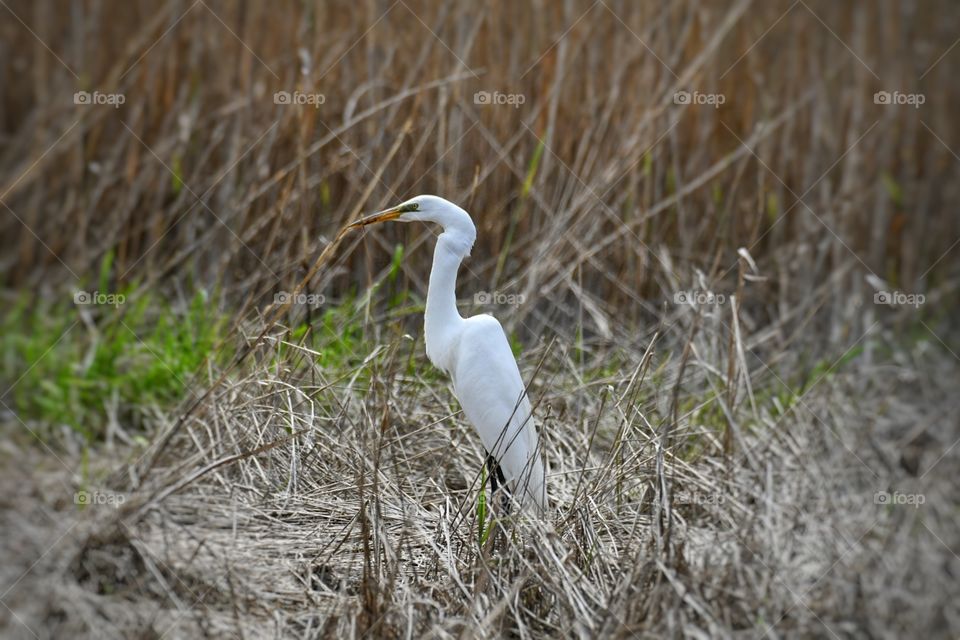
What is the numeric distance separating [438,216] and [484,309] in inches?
43.7

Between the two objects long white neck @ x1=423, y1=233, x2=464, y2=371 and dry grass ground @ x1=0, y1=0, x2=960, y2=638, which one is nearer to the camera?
dry grass ground @ x1=0, y1=0, x2=960, y2=638

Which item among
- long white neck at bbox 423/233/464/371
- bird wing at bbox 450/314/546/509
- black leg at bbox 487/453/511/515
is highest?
long white neck at bbox 423/233/464/371

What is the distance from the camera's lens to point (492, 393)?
2.47 metres

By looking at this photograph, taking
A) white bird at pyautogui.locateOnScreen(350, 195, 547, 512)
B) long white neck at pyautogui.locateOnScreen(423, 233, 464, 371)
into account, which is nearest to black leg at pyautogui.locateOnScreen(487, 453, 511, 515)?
white bird at pyautogui.locateOnScreen(350, 195, 547, 512)

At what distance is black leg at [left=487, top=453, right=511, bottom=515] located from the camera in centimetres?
241

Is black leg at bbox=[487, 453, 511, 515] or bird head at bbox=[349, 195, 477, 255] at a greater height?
bird head at bbox=[349, 195, 477, 255]

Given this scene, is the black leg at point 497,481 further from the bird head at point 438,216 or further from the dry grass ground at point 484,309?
the bird head at point 438,216

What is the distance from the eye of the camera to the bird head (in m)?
2.42

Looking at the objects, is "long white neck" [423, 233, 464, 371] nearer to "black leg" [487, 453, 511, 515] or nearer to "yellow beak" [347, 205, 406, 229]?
"yellow beak" [347, 205, 406, 229]

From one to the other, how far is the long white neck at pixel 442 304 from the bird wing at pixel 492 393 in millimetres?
41

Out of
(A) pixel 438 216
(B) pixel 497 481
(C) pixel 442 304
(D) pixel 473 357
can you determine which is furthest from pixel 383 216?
(B) pixel 497 481

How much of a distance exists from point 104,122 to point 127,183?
402 mm

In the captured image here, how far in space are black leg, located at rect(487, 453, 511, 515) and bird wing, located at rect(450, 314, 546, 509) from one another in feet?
0.07

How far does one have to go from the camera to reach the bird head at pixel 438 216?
242 cm
